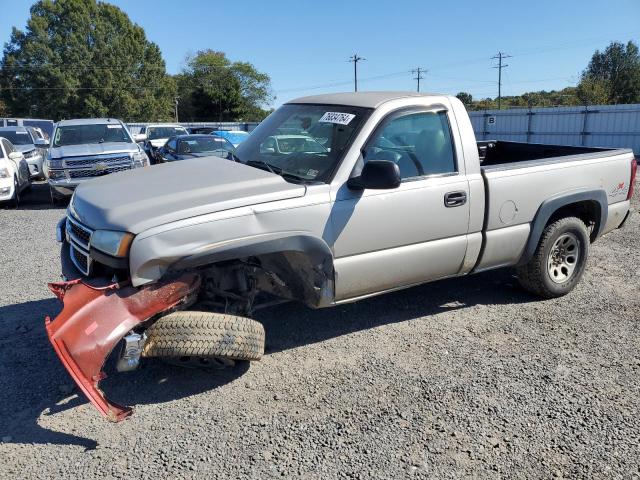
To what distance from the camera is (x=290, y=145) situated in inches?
167

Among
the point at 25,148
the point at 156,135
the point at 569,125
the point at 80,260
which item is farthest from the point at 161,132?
the point at 80,260

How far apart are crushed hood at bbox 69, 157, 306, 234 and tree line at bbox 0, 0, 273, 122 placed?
61623 mm

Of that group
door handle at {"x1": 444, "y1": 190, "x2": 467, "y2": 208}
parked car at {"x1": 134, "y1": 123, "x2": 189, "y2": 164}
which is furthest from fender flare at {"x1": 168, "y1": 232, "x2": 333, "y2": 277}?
parked car at {"x1": 134, "y1": 123, "x2": 189, "y2": 164}

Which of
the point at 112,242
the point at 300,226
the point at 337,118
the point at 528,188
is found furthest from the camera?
the point at 528,188

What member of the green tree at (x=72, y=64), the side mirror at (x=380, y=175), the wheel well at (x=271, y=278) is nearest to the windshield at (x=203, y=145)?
the wheel well at (x=271, y=278)

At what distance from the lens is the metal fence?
23.3 m

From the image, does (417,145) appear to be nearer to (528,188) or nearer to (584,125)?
(528,188)

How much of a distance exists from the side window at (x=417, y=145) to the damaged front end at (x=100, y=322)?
1.80 meters

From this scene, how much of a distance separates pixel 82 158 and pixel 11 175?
1.91 metres

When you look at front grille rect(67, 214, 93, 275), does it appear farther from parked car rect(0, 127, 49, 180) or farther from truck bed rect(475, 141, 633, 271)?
parked car rect(0, 127, 49, 180)

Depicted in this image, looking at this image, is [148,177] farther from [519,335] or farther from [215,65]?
[215,65]

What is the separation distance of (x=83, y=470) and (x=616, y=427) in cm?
306

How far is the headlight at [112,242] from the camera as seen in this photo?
3.05 m

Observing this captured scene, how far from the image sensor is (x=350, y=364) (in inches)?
152
